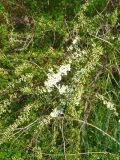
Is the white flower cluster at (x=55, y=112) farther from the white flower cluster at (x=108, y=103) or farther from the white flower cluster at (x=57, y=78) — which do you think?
the white flower cluster at (x=108, y=103)

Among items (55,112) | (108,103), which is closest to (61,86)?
(55,112)

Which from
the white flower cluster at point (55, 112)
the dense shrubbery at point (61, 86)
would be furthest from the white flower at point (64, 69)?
the white flower cluster at point (55, 112)

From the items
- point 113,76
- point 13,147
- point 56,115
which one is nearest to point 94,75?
point 113,76

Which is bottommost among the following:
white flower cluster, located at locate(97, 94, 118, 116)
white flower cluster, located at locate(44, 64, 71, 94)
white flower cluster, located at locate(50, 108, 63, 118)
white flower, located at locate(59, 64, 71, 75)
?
white flower cluster, located at locate(50, 108, 63, 118)

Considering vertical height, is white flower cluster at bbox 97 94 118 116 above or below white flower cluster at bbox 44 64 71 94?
below

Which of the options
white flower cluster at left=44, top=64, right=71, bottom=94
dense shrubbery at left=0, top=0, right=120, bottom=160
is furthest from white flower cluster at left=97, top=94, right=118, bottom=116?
white flower cluster at left=44, top=64, right=71, bottom=94

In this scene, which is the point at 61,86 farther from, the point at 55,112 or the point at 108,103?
the point at 108,103

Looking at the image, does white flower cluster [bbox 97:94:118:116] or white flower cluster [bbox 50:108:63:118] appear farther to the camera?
white flower cluster [bbox 97:94:118:116]

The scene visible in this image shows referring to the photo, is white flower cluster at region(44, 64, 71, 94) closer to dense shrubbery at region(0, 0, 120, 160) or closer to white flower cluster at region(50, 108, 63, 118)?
dense shrubbery at region(0, 0, 120, 160)
